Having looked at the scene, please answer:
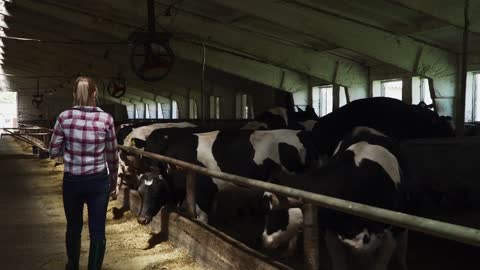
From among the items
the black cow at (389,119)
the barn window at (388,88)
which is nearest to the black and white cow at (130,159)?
the black cow at (389,119)

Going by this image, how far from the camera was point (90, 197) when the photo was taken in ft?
14.0

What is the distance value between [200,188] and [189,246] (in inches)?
46.8

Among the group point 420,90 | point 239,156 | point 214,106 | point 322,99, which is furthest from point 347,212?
point 214,106

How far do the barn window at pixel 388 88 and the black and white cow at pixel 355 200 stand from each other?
9.77 m

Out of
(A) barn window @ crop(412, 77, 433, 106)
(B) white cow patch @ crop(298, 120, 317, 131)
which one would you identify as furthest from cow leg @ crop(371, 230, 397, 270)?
(A) barn window @ crop(412, 77, 433, 106)

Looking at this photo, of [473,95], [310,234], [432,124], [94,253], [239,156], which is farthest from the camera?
[473,95]

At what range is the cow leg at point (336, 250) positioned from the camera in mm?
4207

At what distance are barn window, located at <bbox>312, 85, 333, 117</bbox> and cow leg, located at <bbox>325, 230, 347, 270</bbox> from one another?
12.7m

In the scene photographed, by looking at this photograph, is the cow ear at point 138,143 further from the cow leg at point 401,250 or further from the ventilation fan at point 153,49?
the cow leg at point 401,250

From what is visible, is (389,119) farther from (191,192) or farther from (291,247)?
(291,247)

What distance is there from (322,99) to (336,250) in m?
13.3

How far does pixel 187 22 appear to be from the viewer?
13953 mm

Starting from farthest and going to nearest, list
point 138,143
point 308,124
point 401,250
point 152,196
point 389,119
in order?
point 308,124 < point 138,143 < point 389,119 < point 152,196 < point 401,250

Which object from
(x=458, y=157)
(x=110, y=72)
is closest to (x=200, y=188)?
(x=458, y=157)
